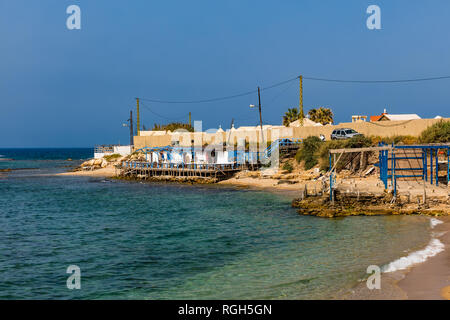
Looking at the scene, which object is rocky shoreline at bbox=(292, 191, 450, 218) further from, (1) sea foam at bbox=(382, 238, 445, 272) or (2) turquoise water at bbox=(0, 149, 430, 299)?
(1) sea foam at bbox=(382, 238, 445, 272)

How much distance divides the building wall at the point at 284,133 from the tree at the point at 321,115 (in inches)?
749

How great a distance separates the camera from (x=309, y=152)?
44188mm

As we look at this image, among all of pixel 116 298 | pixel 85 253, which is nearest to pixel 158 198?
pixel 85 253

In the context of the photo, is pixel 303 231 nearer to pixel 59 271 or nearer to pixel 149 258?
pixel 149 258

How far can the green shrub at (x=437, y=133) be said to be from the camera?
38188mm

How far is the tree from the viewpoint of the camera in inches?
2958

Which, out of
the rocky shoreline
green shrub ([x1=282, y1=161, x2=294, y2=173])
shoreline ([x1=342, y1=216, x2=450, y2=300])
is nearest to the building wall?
green shrub ([x1=282, y1=161, x2=294, y2=173])

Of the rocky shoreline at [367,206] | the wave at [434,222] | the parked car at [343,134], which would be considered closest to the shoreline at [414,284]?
the wave at [434,222]

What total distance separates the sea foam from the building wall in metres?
30.4

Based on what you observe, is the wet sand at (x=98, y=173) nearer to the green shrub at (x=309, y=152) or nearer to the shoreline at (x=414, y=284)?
the green shrub at (x=309, y=152)

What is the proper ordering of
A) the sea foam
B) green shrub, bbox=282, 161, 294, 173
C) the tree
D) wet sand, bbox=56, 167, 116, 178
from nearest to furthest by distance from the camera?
the sea foam, green shrub, bbox=282, 161, 294, 173, wet sand, bbox=56, 167, 116, 178, the tree

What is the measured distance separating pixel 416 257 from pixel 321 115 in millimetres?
62775
